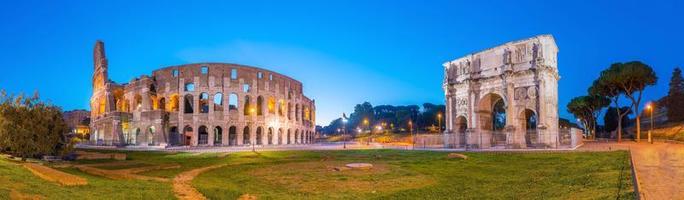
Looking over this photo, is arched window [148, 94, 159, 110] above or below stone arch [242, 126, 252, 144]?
above

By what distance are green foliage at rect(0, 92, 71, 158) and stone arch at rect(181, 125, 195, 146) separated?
34784 millimetres

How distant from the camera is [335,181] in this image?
17.6 metres

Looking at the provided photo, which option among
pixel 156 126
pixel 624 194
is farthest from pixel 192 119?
pixel 624 194

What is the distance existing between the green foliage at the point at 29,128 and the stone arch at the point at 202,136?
34.6m

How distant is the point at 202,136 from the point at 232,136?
4.35 m

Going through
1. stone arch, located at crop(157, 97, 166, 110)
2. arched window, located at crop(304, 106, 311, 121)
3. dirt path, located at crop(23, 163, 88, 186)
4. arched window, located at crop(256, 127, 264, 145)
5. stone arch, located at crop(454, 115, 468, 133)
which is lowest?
arched window, located at crop(256, 127, 264, 145)

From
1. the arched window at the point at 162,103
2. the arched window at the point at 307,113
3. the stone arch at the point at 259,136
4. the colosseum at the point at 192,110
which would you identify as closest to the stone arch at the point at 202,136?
the colosseum at the point at 192,110

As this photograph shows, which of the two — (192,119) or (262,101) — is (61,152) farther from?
(262,101)

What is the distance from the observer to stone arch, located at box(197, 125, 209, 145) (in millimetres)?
59894

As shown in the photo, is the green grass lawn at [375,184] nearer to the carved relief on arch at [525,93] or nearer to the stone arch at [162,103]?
the carved relief on arch at [525,93]

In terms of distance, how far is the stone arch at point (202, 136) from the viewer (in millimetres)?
59894

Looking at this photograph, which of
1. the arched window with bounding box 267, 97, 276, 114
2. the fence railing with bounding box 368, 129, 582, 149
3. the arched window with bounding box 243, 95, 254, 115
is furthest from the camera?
the arched window with bounding box 267, 97, 276, 114

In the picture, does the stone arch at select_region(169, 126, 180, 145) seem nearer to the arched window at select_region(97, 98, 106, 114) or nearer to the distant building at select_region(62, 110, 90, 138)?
the arched window at select_region(97, 98, 106, 114)

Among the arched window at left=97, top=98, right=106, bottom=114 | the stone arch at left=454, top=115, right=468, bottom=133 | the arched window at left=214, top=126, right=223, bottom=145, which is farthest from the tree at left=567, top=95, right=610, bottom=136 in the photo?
the arched window at left=97, top=98, right=106, bottom=114
